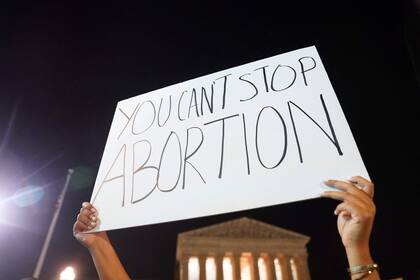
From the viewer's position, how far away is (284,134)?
4.61ft

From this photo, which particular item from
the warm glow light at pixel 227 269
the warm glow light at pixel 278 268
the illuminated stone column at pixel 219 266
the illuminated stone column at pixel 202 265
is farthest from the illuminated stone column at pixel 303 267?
the illuminated stone column at pixel 202 265

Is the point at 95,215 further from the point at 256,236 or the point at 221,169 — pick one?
the point at 256,236

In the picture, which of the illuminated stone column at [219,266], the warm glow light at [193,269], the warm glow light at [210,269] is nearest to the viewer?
the warm glow light at [193,269]

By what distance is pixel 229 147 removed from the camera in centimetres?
147

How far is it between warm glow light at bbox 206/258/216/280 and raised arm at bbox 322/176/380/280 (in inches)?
1600

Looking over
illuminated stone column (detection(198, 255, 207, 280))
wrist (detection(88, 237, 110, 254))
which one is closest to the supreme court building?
illuminated stone column (detection(198, 255, 207, 280))

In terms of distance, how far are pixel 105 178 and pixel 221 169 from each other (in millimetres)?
731

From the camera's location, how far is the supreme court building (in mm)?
38688

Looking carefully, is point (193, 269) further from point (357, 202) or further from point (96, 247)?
point (357, 202)

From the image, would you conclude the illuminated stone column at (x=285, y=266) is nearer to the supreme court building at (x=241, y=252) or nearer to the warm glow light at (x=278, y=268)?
the supreme court building at (x=241, y=252)

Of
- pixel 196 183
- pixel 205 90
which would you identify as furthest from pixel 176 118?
pixel 196 183

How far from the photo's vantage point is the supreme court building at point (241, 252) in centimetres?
3869

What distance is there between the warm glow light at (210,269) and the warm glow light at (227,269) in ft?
4.53

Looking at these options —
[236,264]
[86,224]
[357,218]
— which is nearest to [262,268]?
[236,264]
